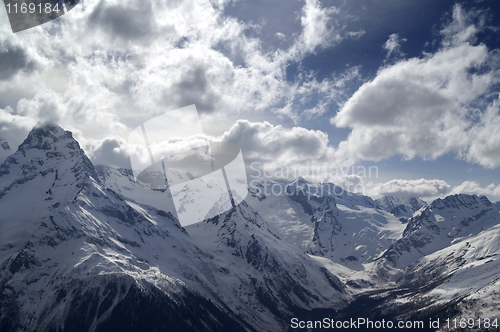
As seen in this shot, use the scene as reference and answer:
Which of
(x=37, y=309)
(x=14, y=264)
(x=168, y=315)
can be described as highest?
(x=14, y=264)

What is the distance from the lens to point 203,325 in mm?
179000

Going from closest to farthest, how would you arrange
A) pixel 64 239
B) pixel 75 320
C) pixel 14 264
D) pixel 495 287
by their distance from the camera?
1. pixel 75 320
2. pixel 14 264
3. pixel 64 239
4. pixel 495 287

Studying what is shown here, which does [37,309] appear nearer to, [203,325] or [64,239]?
[64,239]

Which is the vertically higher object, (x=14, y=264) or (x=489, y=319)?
(x=14, y=264)

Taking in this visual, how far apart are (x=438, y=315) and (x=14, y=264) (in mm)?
253922

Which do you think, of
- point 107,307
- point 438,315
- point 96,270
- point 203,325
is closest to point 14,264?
→ point 96,270

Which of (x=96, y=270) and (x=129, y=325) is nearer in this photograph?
(x=129, y=325)

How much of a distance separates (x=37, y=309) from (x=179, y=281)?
3003 inches

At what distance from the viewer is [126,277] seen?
16500 centimetres

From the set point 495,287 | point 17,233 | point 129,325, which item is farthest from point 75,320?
point 495,287

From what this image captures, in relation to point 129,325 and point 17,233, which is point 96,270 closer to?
point 129,325

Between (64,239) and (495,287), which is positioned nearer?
(64,239)

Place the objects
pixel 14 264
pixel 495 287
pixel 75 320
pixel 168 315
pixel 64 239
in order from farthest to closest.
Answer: pixel 495 287 → pixel 64 239 → pixel 168 315 → pixel 14 264 → pixel 75 320

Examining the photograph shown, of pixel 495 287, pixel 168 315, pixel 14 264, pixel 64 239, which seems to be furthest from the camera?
pixel 495 287
